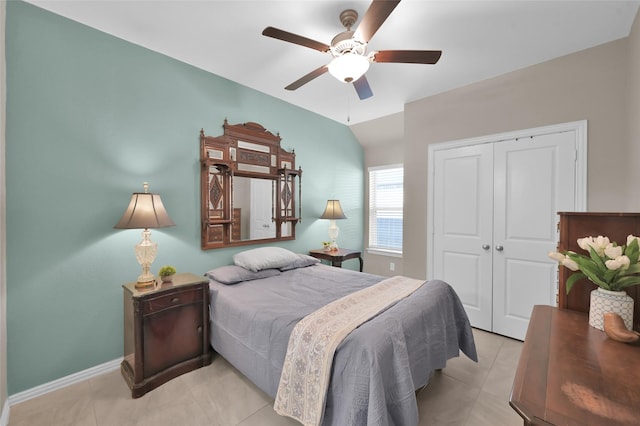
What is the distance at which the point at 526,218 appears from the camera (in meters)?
2.72

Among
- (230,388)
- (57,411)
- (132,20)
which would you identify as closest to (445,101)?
(132,20)

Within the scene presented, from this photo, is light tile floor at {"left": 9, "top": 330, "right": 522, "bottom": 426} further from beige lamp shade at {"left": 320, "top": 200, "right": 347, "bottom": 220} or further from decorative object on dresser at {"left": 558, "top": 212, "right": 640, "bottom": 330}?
beige lamp shade at {"left": 320, "top": 200, "right": 347, "bottom": 220}

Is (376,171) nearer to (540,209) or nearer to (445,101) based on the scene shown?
(445,101)

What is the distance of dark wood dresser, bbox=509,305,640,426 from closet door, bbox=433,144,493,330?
6.50 ft

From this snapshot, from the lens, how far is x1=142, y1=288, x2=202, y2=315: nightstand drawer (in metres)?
1.94

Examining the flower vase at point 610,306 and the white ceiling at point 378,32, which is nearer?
the flower vase at point 610,306

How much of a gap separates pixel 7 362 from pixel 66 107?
1.81 meters

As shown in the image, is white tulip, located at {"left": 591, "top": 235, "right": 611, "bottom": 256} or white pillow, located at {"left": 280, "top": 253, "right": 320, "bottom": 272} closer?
white tulip, located at {"left": 591, "top": 235, "right": 611, "bottom": 256}

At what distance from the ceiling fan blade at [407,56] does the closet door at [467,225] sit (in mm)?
1598

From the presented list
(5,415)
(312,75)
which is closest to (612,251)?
(312,75)

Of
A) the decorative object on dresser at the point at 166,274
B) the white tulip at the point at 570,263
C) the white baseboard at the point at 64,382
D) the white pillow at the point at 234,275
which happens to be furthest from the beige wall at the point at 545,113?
the white baseboard at the point at 64,382

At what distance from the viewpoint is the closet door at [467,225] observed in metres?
2.96

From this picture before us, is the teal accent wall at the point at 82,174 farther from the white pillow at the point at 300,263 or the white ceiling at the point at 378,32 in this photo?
the white pillow at the point at 300,263

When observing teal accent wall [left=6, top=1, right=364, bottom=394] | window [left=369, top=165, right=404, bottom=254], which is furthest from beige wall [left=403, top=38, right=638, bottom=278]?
teal accent wall [left=6, top=1, right=364, bottom=394]
